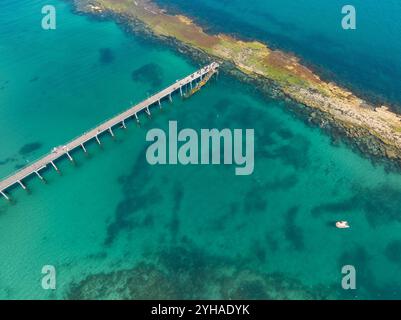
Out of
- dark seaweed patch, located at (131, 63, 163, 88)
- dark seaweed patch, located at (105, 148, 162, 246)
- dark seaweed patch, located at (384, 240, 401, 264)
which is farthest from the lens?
dark seaweed patch, located at (131, 63, 163, 88)

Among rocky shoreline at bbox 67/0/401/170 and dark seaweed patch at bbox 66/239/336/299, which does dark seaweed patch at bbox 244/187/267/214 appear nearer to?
→ dark seaweed patch at bbox 66/239/336/299

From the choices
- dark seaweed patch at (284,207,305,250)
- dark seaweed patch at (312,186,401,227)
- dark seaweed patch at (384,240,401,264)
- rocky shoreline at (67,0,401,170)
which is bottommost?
dark seaweed patch at (384,240,401,264)

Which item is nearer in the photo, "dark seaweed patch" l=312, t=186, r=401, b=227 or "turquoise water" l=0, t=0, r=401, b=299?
"turquoise water" l=0, t=0, r=401, b=299

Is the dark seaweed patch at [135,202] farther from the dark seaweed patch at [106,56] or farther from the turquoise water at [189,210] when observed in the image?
the dark seaweed patch at [106,56]

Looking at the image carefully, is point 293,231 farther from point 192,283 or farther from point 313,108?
point 313,108

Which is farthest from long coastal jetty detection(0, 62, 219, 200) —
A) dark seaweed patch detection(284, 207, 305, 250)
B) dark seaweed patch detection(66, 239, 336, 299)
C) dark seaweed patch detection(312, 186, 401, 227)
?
dark seaweed patch detection(312, 186, 401, 227)

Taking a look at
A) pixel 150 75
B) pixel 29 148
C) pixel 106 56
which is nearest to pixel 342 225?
pixel 150 75

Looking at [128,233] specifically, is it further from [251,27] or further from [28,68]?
[251,27]
